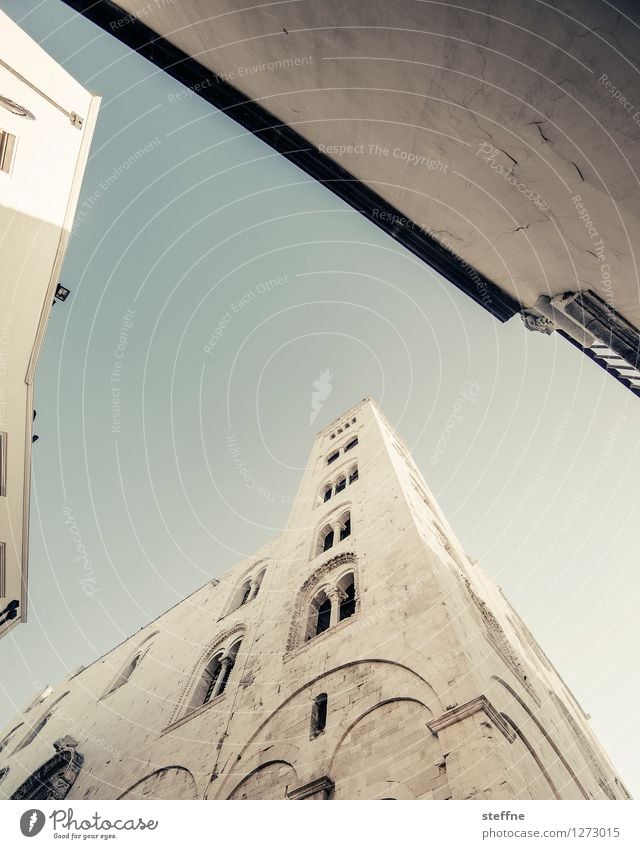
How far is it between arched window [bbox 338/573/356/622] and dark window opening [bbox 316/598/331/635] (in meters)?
0.46

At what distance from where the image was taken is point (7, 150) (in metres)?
8.41

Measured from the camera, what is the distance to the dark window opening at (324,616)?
12.8m

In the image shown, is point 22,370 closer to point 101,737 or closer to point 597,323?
point 597,323

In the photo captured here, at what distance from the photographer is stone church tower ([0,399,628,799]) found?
7.30 metres

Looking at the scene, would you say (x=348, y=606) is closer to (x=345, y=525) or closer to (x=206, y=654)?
(x=345, y=525)

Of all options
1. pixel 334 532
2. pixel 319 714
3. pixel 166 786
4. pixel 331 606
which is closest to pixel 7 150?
pixel 319 714

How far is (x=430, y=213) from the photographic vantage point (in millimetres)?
8656

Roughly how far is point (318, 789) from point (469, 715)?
8.85 ft

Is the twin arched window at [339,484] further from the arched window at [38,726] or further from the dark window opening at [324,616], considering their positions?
the arched window at [38,726]

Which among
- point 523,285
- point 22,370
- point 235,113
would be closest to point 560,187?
point 523,285

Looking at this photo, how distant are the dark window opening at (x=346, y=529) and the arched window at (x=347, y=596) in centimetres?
235

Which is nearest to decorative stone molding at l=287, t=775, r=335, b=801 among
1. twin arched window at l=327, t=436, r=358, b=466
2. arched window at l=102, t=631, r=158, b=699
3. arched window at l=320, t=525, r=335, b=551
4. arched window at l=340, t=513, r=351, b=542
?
arched window at l=340, t=513, r=351, b=542

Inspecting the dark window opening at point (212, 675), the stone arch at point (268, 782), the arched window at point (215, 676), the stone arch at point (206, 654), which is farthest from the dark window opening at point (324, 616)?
the dark window opening at point (212, 675)

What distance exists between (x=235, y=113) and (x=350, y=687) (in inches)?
457
